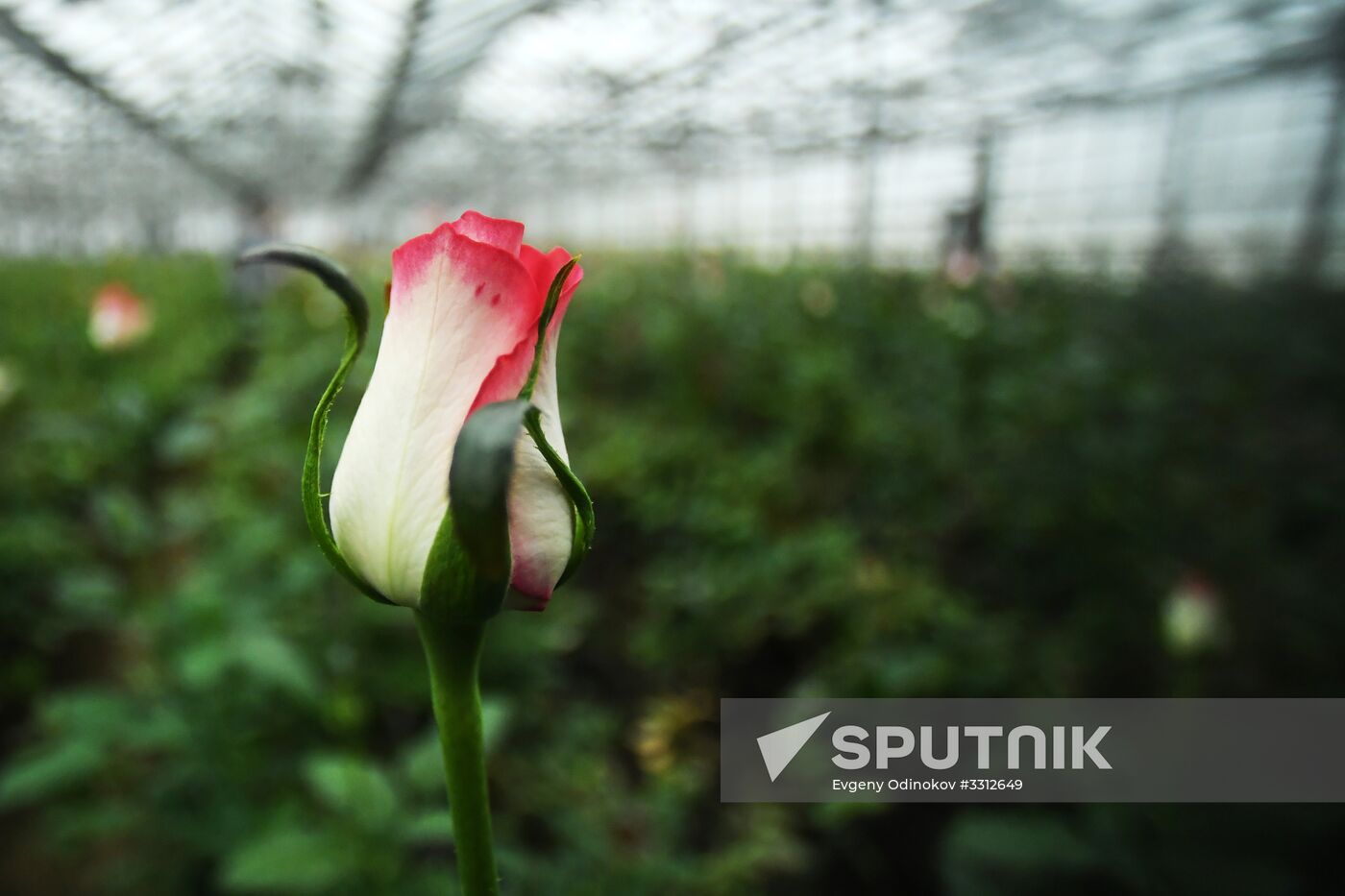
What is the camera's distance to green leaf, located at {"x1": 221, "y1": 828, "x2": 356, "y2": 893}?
0.62m

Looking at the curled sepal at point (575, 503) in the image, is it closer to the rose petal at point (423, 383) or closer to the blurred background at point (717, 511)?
the rose petal at point (423, 383)

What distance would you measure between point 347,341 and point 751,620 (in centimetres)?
137

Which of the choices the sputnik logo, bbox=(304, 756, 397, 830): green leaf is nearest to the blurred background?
bbox=(304, 756, 397, 830): green leaf

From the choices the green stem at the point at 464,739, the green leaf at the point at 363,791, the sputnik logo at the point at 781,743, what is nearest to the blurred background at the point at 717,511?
the green leaf at the point at 363,791

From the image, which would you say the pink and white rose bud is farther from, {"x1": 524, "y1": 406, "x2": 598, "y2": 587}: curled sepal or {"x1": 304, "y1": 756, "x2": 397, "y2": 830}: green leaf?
{"x1": 304, "y1": 756, "x2": 397, "y2": 830}: green leaf

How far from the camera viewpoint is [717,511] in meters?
1.75

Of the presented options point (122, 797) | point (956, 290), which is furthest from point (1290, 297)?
point (122, 797)

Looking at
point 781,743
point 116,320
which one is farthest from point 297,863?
point 116,320

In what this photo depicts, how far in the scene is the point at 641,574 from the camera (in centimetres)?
188

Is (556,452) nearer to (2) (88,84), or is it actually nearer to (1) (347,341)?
(1) (347,341)

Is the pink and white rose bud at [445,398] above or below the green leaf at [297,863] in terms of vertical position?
above

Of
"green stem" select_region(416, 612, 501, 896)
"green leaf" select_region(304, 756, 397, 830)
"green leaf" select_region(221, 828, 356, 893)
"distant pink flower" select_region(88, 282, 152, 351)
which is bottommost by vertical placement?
"green leaf" select_region(221, 828, 356, 893)

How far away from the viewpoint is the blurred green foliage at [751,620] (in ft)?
2.87

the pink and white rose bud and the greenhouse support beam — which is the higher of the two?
the greenhouse support beam
